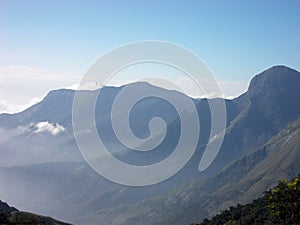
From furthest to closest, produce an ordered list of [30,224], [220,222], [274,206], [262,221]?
1. [220,222]
2. [262,221]
3. [30,224]
4. [274,206]

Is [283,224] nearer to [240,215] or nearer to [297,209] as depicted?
[297,209]

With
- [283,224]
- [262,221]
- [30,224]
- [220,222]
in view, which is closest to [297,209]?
[283,224]

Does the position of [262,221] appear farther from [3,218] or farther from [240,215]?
[3,218]

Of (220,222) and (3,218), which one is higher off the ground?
(3,218)

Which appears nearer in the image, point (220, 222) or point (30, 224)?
point (30, 224)

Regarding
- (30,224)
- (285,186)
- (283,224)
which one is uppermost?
(30,224)

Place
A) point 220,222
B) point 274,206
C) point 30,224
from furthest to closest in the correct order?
point 220,222 → point 30,224 → point 274,206

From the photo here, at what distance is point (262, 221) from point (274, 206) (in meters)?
29.1

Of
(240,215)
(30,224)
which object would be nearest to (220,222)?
(240,215)

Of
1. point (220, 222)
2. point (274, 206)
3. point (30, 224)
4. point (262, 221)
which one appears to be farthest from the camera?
point (220, 222)

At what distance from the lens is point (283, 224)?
295ft

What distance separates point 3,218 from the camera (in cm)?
9069

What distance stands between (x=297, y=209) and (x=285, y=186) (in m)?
4.98

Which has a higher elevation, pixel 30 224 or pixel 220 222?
pixel 30 224
